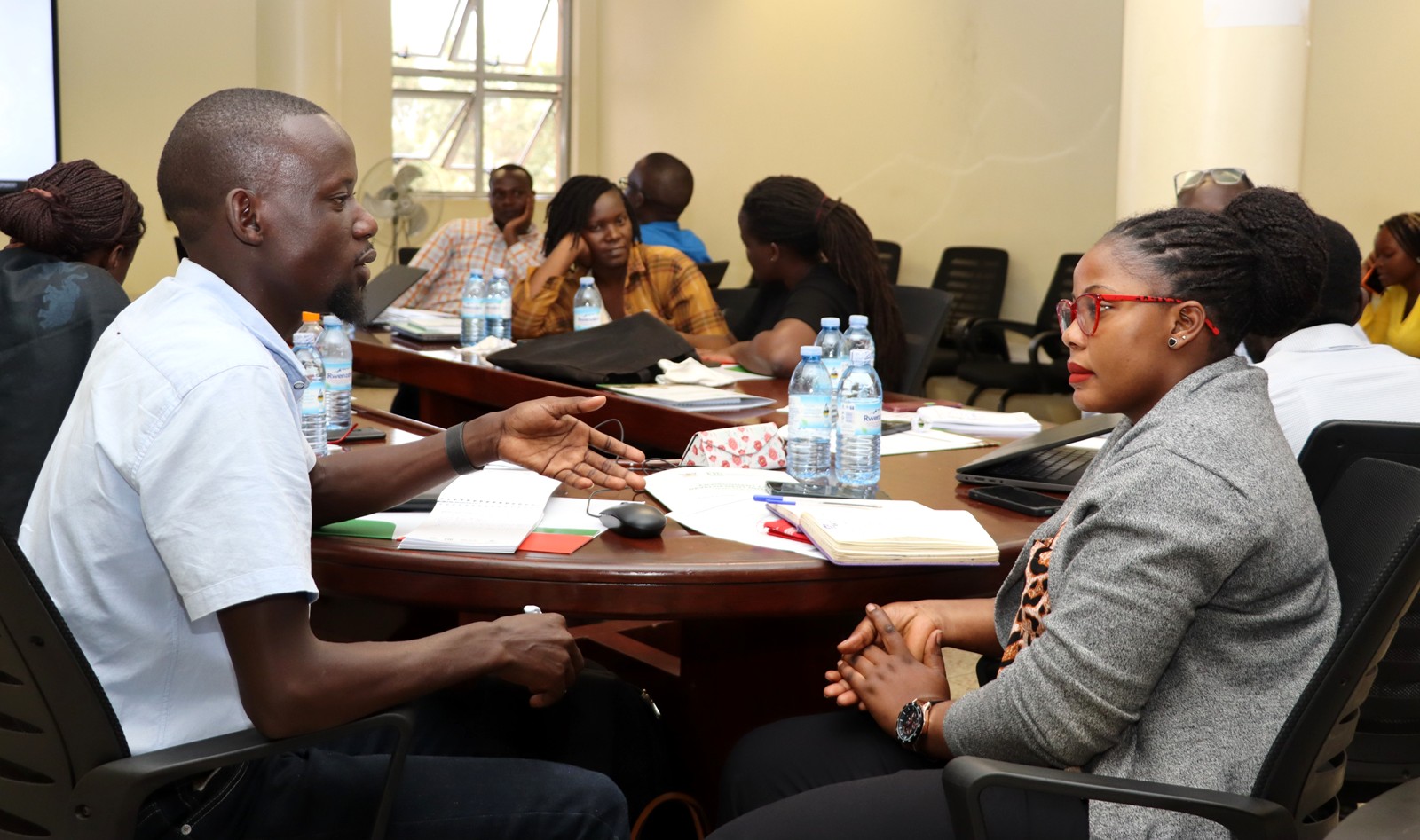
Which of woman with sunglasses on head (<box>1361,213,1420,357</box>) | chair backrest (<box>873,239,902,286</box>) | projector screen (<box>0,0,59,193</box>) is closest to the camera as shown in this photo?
woman with sunglasses on head (<box>1361,213,1420,357</box>)

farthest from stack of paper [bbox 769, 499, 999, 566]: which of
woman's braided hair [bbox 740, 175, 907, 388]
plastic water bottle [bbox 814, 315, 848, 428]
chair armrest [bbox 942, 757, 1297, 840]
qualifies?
woman's braided hair [bbox 740, 175, 907, 388]

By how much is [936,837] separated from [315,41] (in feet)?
22.5

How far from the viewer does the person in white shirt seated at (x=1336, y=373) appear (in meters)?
2.10

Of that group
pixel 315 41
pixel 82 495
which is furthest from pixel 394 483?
pixel 315 41

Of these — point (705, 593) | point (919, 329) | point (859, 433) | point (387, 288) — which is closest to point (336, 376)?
point (859, 433)

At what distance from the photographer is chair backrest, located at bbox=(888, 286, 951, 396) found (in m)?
3.54

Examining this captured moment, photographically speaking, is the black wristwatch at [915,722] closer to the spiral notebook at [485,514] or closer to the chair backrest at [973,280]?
the spiral notebook at [485,514]

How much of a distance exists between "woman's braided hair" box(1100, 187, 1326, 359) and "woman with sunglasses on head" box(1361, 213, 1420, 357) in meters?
3.39

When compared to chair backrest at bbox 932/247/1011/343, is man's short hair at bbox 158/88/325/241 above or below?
above

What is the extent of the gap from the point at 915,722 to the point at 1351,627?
539 mm

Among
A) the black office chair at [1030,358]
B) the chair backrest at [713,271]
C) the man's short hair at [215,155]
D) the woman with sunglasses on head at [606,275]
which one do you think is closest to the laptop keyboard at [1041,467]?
the man's short hair at [215,155]

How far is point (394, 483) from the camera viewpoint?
1.78m

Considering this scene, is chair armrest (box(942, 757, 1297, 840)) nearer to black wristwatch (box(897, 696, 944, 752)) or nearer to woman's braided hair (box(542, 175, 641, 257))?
black wristwatch (box(897, 696, 944, 752))

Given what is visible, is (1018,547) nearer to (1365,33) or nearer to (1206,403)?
(1206,403)
